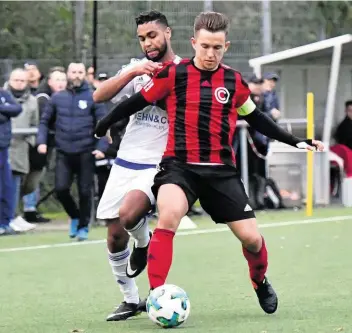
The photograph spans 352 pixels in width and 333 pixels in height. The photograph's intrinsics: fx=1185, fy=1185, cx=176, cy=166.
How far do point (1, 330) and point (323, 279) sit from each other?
3137 millimetres

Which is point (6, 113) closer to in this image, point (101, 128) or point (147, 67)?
point (101, 128)

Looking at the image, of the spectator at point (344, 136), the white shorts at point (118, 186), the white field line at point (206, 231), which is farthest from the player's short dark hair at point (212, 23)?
the spectator at point (344, 136)

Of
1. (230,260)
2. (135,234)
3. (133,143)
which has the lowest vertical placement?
(230,260)

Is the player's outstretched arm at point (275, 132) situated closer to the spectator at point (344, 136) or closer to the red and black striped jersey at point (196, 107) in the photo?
the red and black striped jersey at point (196, 107)

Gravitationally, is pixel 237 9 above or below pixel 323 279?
above

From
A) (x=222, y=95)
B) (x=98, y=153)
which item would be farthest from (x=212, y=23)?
(x=98, y=153)

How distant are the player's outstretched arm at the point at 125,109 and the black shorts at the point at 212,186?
38 centimetres

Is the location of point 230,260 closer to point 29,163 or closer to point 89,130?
point 89,130

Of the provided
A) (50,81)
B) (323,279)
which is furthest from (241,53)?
(323,279)

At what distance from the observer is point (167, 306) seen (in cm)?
672

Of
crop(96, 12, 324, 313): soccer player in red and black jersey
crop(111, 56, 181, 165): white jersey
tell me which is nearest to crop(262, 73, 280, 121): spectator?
crop(111, 56, 181, 165): white jersey

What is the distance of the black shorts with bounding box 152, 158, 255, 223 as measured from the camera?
278 inches

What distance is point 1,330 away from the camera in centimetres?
709

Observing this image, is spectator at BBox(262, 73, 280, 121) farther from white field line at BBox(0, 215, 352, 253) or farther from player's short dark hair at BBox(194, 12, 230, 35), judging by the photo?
player's short dark hair at BBox(194, 12, 230, 35)
